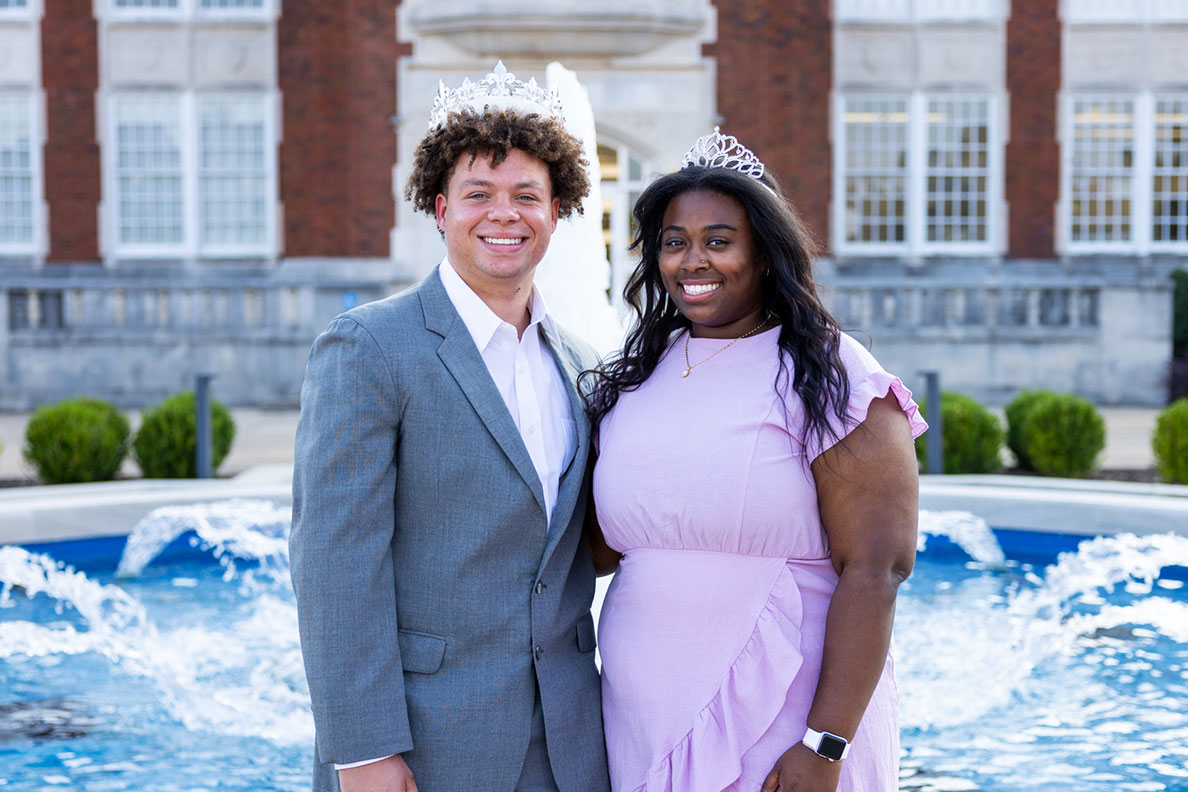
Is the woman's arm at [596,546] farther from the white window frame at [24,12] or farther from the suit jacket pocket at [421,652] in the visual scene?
the white window frame at [24,12]

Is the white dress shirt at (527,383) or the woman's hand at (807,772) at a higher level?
the white dress shirt at (527,383)

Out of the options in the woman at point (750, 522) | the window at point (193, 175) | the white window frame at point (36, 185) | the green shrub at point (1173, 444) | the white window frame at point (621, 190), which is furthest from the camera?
the window at point (193, 175)

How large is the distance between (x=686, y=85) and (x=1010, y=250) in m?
5.94

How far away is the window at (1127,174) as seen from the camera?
65.8 ft

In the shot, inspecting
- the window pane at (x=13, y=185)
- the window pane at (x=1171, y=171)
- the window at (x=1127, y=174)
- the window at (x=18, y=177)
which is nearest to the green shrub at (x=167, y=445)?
the window at (x=18, y=177)

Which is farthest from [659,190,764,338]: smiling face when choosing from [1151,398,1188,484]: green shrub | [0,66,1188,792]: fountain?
[1151,398,1188,484]: green shrub

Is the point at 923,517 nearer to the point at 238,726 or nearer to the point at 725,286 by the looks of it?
the point at 238,726

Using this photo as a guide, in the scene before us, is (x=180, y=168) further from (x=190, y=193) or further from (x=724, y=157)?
(x=724, y=157)

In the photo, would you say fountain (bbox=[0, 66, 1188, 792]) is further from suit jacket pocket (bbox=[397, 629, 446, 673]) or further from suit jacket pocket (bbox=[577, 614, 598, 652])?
suit jacket pocket (bbox=[397, 629, 446, 673])

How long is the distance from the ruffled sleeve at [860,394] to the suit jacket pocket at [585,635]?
1.90ft

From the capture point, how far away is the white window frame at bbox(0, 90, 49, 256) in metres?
19.8

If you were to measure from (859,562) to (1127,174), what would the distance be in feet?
65.1

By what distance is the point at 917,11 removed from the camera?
19453 millimetres

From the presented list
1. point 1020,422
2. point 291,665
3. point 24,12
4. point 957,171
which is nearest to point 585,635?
point 291,665
